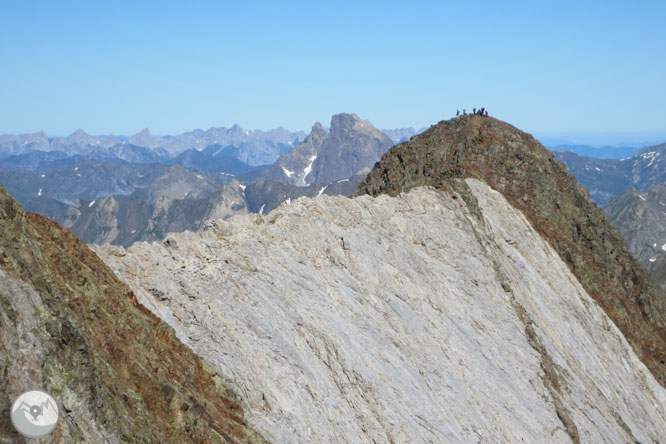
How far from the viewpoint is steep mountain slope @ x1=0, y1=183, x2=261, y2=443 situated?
54.4 feet

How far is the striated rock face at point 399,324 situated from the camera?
2903 cm

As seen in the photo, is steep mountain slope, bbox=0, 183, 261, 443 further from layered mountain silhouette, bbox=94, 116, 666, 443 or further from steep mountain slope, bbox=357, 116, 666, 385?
steep mountain slope, bbox=357, 116, 666, 385

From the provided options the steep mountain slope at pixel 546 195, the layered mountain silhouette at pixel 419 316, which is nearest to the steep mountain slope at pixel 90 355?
the layered mountain silhouette at pixel 419 316

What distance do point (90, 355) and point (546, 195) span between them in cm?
5249

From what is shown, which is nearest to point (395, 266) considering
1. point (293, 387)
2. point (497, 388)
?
point (497, 388)

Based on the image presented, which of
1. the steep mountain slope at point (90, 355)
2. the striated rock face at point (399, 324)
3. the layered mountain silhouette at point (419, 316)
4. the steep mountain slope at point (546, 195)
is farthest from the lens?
the steep mountain slope at point (546, 195)

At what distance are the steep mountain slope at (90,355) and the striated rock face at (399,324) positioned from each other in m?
2.42

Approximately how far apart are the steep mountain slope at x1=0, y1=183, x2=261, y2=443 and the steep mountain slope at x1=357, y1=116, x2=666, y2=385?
31.8m

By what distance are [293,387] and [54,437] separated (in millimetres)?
14357

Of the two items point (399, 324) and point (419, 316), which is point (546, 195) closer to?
point (419, 316)

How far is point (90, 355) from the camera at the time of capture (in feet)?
59.9

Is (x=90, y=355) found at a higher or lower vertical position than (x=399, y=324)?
higher

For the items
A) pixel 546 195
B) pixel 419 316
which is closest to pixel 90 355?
pixel 419 316

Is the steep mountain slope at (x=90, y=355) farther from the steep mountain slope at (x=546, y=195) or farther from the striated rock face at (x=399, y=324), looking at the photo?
the steep mountain slope at (x=546, y=195)
